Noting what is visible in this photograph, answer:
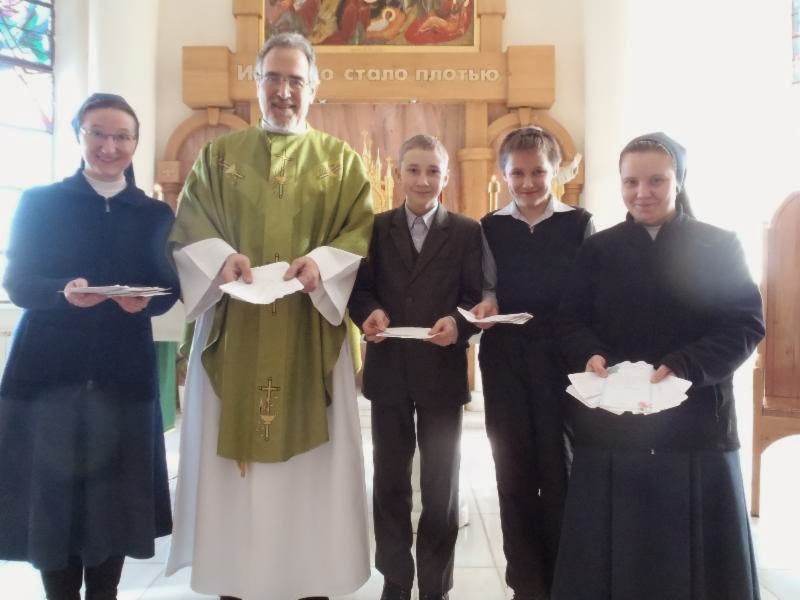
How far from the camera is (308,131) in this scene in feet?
8.16

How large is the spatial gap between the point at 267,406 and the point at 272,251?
0.53 m

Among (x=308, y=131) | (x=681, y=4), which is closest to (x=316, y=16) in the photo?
(x=681, y=4)

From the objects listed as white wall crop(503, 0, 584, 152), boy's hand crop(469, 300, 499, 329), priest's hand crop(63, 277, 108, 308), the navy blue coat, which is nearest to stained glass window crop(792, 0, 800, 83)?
white wall crop(503, 0, 584, 152)

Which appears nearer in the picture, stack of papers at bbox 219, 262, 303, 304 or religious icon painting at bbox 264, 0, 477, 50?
stack of papers at bbox 219, 262, 303, 304

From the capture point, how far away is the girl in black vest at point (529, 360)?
89.5 inches

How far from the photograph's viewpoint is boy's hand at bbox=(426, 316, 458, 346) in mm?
2166

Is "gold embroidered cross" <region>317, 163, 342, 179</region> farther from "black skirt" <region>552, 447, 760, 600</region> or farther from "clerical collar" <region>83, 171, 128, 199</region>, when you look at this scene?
"black skirt" <region>552, 447, 760, 600</region>

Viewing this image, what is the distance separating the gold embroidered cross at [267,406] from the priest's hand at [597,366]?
1040mm

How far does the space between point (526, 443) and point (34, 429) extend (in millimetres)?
1585

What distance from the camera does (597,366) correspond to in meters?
1.91

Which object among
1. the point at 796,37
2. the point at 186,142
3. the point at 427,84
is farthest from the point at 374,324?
the point at 796,37

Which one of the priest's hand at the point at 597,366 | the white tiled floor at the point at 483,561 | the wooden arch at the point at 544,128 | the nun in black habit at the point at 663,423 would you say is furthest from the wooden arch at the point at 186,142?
the priest's hand at the point at 597,366

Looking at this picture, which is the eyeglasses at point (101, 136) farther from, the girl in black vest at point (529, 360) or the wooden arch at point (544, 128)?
the wooden arch at point (544, 128)

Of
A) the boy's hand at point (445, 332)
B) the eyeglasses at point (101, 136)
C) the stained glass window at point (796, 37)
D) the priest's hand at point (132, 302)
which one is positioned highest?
the stained glass window at point (796, 37)
